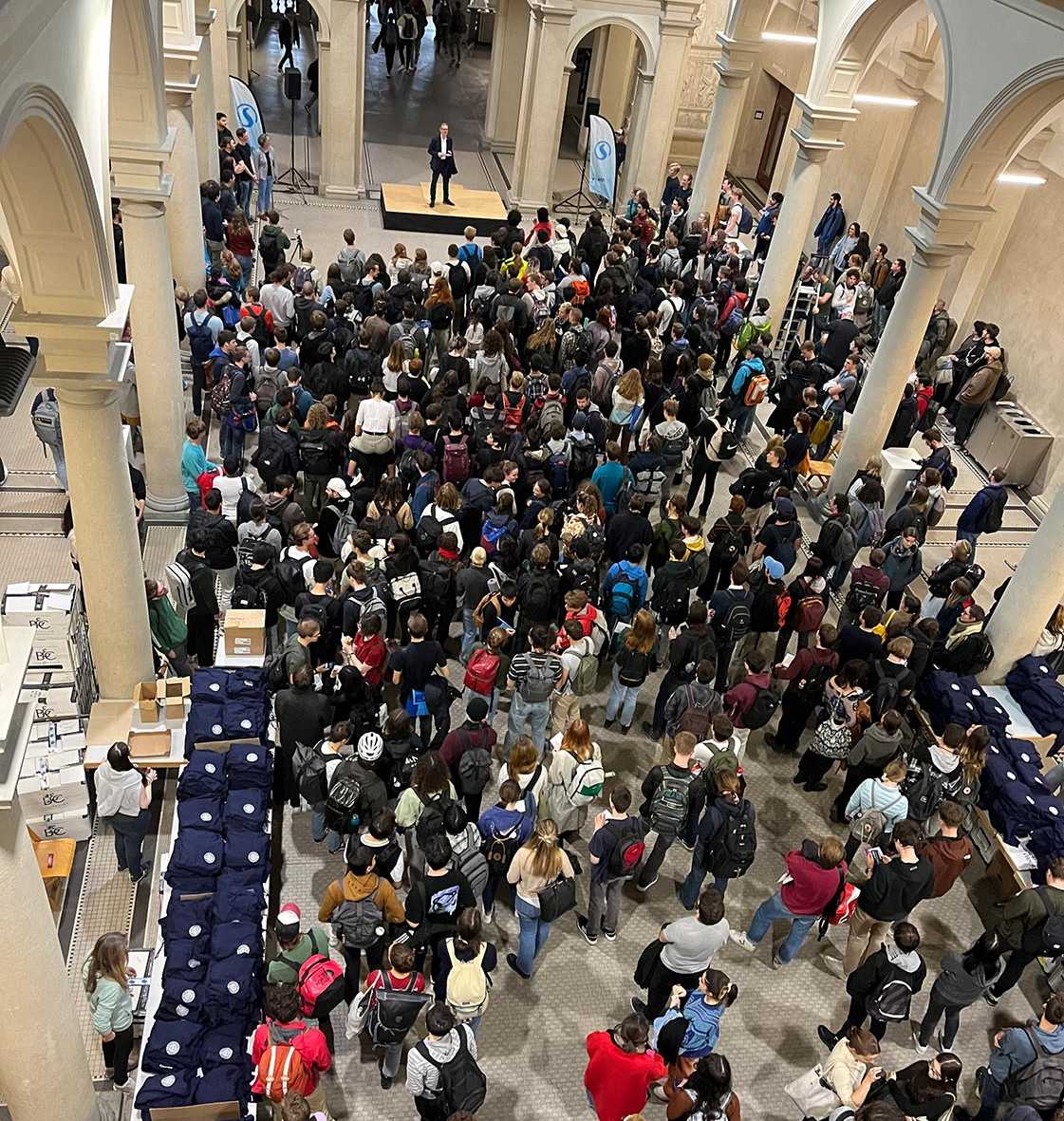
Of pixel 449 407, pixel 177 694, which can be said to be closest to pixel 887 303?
pixel 449 407

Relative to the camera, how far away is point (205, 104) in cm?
1470

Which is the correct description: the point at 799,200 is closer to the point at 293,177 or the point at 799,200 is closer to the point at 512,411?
the point at 512,411

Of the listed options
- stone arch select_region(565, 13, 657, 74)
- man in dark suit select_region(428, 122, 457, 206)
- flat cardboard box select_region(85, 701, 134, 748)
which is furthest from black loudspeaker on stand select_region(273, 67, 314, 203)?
flat cardboard box select_region(85, 701, 134, 748)

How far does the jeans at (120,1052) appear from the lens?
6383 mm

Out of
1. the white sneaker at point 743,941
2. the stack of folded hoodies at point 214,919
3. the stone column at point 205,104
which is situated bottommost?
the white sneaker at point 743,941

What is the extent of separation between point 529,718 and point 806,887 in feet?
7.66

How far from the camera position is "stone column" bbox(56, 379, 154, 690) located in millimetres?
7336

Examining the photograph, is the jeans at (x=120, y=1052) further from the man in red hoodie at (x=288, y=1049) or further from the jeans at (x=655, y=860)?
the jeans at (x=655, y=860)

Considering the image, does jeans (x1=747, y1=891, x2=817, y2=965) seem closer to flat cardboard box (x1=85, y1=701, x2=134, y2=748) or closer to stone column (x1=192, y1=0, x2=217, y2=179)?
flat cardboard box (x1=85, y1=701, x2=134, y2=748)

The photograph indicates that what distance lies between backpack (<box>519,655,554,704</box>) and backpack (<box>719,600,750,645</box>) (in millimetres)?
1613

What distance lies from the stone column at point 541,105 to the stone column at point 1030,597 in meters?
12.5

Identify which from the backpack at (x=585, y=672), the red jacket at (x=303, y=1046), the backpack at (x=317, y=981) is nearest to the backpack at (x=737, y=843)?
the backpack at (x=585, y=672)

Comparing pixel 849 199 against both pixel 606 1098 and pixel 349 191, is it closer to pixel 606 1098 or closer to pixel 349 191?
pixel 349 191

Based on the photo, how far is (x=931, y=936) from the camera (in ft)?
27.9
